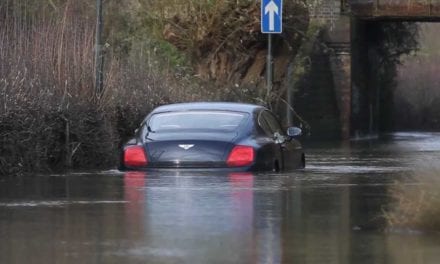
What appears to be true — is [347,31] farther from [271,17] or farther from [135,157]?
[135,157]

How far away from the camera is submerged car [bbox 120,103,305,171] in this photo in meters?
16.5

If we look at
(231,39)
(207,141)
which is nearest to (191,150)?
(207,141)

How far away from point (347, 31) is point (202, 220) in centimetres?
2694

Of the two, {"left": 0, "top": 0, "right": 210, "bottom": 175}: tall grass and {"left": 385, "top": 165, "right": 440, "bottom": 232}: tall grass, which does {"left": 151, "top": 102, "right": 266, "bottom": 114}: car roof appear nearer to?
{"left": 0, "top": 0, "right": 210, "bottom": 175}: tall grass

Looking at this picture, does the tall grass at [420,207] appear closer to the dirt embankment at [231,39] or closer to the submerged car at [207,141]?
the submerged car at [207,141]

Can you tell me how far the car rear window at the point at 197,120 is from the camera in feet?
56.2

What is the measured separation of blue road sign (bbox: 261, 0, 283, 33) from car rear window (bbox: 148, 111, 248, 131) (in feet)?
31.8

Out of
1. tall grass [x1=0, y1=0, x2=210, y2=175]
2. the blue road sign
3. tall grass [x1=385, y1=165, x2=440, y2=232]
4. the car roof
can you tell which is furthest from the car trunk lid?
the blue road sign

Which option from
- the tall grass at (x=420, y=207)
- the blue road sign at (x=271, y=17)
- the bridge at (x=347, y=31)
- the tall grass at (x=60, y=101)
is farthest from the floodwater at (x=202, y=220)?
the bridge at (x=347, y=31)

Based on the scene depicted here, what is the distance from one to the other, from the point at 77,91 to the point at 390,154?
30.6 feet

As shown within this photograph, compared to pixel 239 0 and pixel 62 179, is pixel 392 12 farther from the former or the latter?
pixel 62 179

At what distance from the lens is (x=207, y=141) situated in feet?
54.1

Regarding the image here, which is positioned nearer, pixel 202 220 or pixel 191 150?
pixel 202 220

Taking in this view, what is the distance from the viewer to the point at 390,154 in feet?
89.7
